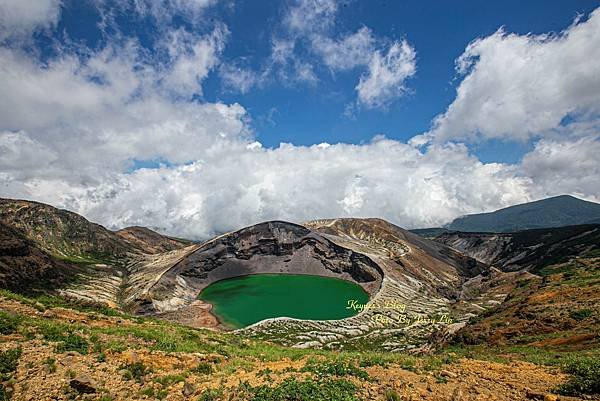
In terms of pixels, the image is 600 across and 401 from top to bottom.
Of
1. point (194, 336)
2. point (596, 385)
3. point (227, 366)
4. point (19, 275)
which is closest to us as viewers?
point (596, 385)

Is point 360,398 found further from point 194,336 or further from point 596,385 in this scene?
point 194,336

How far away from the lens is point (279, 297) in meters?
120

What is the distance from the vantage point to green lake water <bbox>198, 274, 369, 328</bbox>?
317ft

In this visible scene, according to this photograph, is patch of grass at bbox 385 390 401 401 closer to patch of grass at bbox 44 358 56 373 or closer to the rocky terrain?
the rocky terrain

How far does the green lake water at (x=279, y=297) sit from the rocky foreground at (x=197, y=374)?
246 feet

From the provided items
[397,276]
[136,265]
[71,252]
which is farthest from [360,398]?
[71,252]

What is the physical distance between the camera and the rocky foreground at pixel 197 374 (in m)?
11.2

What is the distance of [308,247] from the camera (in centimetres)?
17688

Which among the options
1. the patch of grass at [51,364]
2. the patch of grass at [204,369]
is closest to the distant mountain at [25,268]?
the patch of grass at [51,364]

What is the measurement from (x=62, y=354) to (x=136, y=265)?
552ft

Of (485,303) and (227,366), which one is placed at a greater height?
(227,366)

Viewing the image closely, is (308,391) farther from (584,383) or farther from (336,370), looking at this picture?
(584,383)

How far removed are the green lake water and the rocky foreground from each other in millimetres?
74841

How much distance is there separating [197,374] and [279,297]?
109486 mm
